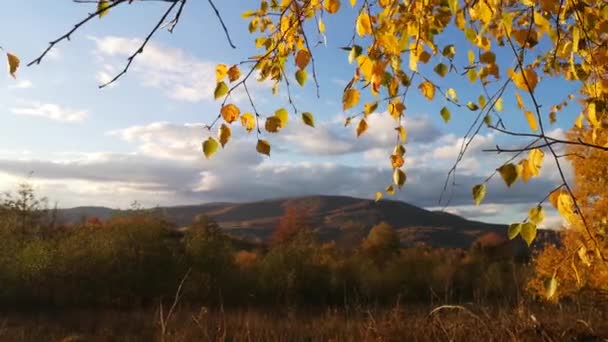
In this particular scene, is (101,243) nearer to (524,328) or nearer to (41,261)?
(41,261)

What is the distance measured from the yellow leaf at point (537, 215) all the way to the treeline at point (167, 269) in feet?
44.9

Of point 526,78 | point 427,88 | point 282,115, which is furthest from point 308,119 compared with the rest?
point 526,78

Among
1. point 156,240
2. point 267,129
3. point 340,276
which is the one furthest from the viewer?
point 340,276

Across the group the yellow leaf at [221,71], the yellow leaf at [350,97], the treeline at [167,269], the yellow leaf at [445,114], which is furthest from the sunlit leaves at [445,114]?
the treeline at [167,269]

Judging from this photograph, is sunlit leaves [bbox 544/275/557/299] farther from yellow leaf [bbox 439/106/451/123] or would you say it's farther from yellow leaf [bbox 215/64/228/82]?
yellow leaf [bbox 215/64/228/82]

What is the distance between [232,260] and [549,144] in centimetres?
2203

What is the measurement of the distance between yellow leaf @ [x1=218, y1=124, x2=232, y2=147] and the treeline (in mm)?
13280

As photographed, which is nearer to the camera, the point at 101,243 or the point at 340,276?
the point at 101,243

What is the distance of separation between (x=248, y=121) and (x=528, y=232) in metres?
1.28

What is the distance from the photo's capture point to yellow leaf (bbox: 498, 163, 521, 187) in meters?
1.93

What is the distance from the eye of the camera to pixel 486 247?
126ft

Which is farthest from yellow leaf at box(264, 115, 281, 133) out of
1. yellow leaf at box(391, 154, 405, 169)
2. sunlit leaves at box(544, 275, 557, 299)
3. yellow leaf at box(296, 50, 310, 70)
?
sunlit leaves at box(544, 275, 557, 299)

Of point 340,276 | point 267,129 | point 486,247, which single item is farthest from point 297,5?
point 486,247

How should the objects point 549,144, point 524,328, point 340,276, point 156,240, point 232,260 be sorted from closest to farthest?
point 549,144
point 524,328
point 156,240
point 232,260
point 340,276
